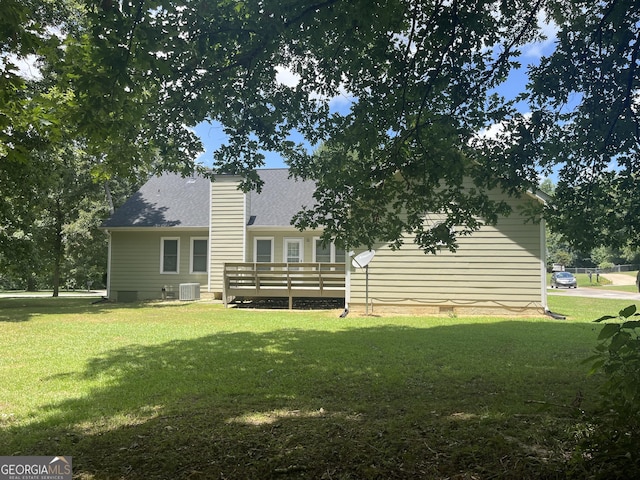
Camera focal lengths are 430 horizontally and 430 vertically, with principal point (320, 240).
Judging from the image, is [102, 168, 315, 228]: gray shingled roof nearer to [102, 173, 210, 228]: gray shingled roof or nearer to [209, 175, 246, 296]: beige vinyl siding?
[102, 173, 210, 228]: gray shingled roof

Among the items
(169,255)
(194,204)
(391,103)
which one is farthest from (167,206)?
(391,103)

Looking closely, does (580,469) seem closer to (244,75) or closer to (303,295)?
(244,75)

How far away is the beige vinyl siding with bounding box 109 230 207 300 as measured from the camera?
1752cm

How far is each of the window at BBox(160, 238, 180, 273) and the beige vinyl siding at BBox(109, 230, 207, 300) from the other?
0.13m

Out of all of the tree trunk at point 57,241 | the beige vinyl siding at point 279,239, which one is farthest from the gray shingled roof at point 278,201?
the tree trunk at point 57,241

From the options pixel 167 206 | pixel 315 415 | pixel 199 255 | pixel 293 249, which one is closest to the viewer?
pixel 315 415

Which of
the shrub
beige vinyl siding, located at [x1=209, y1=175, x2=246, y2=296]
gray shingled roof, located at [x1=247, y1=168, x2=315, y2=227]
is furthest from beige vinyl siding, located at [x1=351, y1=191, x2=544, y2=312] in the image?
the shrub

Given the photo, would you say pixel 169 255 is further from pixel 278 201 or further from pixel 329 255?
pixel 329 255

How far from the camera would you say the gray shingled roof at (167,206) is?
17578mm

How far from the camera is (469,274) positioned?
12227 millimetres

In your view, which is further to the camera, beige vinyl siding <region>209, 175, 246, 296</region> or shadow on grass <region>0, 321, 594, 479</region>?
beige vinyl siding <region>209, 175, 246, 296</region>

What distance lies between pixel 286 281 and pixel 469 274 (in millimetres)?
5826

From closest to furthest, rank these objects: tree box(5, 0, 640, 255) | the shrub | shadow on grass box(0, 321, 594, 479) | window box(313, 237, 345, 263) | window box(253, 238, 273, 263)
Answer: the shrub → shadow on grass box(0, 321, 594, 479) → tree box(5, 0, 640, 255) → window box(313, 237, 345, 263) → window box(253, 238, 273, 263)

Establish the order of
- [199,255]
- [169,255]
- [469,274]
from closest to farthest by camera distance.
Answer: [469,274]
[199,255]
[169,255]
